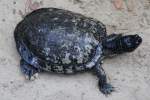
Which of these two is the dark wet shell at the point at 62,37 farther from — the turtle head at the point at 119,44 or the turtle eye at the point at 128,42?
the turtle eye at the point at 128,42

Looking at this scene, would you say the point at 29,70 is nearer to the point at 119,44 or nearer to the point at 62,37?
the point at 62,37

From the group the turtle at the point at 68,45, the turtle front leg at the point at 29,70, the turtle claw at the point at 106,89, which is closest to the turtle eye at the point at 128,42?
the turtle at the point at 68,45

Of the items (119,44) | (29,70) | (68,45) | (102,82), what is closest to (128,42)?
(119,44)

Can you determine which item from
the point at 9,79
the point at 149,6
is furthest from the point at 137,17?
the point at 9,79

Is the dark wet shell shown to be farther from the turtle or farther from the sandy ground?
the sandy ground

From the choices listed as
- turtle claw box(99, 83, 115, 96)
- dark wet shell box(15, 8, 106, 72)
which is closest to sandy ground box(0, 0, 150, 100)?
turtle claw box(99, 83, 115, 96)
